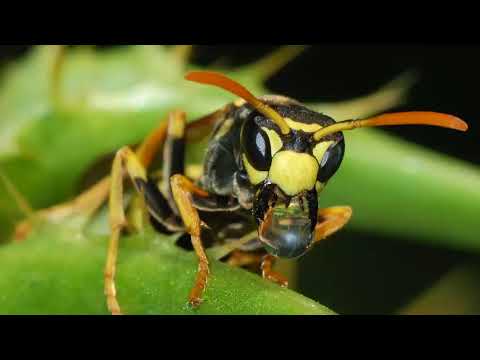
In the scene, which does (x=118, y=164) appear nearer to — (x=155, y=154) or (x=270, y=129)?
(x=155, y=154)

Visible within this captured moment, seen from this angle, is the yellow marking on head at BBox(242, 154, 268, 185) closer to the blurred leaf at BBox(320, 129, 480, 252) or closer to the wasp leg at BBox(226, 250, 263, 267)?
the wasp leg at BBox(226, 250, 263, 267)

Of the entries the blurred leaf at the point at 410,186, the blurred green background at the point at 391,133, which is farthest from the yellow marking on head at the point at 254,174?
the blurred green background at the point at 391,133

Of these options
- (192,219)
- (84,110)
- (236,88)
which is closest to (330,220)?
(192,219)

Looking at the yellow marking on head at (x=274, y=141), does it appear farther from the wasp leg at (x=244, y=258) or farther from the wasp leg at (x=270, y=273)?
the wasp leg at (x=244, y=258)

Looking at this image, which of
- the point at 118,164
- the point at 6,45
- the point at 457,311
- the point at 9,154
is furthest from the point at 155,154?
the point at 457,311

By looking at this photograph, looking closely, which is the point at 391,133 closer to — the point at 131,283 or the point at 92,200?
the point at 92,200

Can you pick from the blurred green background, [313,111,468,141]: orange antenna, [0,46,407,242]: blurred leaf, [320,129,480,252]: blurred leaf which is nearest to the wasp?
[313,111,468,141]: orange antenna
